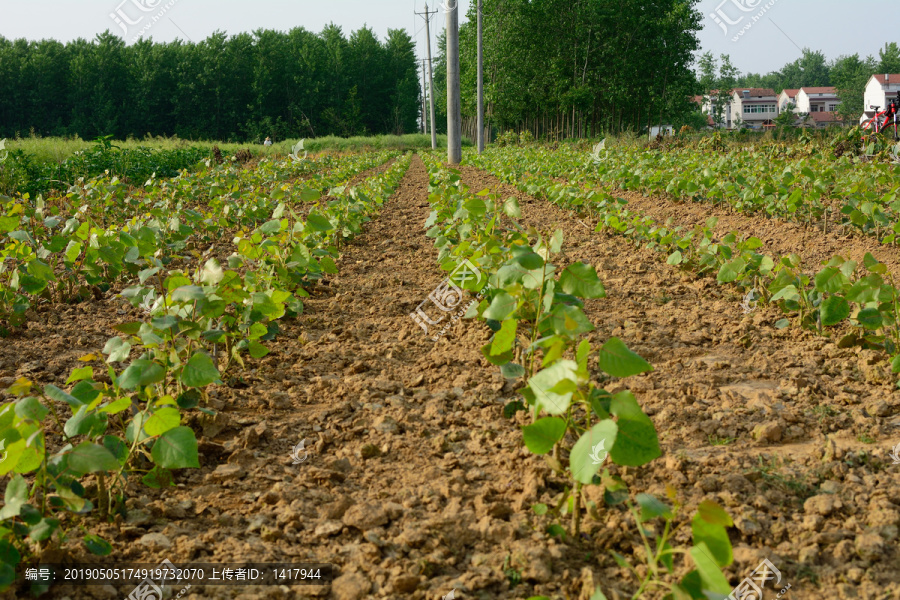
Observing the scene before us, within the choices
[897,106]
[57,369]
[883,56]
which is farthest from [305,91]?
[883,56]

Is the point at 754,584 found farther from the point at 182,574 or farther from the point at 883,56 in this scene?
the point at 883,56

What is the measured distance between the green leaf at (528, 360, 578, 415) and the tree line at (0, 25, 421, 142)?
41.7 meters

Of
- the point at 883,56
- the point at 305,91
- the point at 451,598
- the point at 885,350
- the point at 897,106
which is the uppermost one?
the point at 883,56

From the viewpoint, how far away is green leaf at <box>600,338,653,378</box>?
1.61 meters

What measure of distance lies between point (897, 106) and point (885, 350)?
11867 millimetres

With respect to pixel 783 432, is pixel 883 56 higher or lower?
higher

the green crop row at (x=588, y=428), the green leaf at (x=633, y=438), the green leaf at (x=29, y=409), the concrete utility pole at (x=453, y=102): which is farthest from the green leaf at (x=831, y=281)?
the concrete utility pole at (x=453, y=102)

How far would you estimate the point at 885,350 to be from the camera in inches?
113

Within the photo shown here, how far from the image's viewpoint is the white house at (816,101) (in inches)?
3317

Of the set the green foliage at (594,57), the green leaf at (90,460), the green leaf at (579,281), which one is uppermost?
the green foliage at (594,57)

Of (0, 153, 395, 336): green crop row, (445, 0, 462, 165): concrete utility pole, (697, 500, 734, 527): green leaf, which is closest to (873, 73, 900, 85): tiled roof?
(445, 0, 462, 165): concrete utility pole

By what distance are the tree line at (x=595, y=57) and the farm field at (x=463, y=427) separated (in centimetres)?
2826

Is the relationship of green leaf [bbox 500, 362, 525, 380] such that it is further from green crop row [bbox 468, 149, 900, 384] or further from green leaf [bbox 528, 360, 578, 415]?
green crop row [bbox 468, 149, 900, 384]

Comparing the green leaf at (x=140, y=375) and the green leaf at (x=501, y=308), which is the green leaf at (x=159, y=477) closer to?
the green leaf at (x=140, y=375)
